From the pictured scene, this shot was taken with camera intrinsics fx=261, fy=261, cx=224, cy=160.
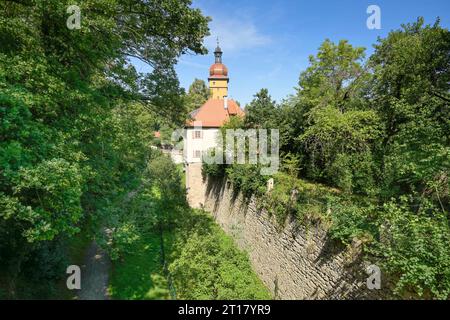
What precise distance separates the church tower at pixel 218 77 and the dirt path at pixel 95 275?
30336 mm

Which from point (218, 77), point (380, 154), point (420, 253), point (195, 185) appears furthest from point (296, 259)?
point (218, 77)

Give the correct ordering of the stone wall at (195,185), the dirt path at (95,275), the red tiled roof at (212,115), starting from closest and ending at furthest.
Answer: the dirt path at (95,275) < the stone wall at (195,185) < the red tiled roof at (212,115)

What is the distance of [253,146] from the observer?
14789 millimetres

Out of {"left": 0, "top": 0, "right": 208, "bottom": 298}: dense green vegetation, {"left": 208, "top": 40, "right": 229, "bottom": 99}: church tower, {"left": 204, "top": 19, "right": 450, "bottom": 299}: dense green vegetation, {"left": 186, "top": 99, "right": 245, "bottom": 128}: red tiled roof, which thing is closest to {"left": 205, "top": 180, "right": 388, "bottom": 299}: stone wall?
{"left": 204, "top": 19, "right": 450, "bottom": 299}: dense green vegetation

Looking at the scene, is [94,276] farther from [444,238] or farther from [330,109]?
[330,109]

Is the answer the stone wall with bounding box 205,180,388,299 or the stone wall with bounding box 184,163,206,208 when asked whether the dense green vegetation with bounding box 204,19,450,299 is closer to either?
the stone wall with bounding box 205,180,388,299

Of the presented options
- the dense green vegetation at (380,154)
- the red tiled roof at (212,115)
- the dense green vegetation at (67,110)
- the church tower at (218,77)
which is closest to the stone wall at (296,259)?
the dense green vegetation at (380,154)

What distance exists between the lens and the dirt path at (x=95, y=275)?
9.91 m

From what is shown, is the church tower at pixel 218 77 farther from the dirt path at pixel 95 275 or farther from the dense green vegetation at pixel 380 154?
the dirt path at pixel 95 275

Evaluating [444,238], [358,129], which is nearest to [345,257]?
[444,238]

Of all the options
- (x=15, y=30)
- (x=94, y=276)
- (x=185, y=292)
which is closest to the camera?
Answer: (x=15, y=30)

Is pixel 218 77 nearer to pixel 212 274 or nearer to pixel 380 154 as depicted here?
pixel 380 154

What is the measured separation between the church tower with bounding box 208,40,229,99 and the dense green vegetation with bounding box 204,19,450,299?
22.0 metres
